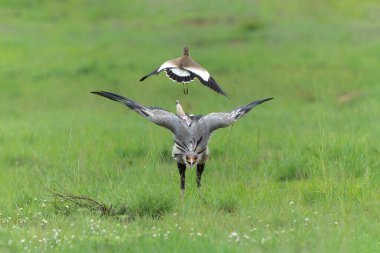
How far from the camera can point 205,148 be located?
7.03 meters

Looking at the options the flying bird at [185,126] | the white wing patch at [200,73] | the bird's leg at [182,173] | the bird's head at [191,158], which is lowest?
the bird's leg at [182,173]

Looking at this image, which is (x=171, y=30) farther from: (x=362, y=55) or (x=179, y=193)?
(x=179, y=193)

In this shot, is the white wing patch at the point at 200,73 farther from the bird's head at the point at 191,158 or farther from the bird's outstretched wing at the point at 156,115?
the bird's head at the point at 191,158

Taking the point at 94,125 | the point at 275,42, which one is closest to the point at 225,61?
the point at 275,42

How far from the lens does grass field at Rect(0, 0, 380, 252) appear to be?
602cm

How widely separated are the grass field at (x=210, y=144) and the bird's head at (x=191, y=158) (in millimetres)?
413

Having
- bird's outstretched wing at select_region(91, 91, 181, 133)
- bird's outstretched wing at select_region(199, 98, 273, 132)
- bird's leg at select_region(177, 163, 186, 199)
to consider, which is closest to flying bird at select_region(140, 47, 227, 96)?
bird's outstretched wing at select_region(199, 98, 273, 132)

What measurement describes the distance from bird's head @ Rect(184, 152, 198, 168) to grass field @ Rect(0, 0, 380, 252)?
1.35 ft

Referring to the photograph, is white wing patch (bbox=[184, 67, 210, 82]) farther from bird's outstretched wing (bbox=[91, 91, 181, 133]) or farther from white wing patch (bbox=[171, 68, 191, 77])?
bird's outstretched wing (bbox=[91, 91, 181, 133])

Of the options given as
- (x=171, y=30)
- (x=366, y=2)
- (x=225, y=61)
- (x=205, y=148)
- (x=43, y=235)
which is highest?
(x=366, y=2)

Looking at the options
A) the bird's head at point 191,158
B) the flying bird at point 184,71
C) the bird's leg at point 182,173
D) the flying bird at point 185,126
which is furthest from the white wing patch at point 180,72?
the bird's head at point 191,158

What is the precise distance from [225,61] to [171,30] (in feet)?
18.8

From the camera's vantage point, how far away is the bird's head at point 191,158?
6.68 m

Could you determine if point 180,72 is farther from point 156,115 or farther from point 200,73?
point 156,115
